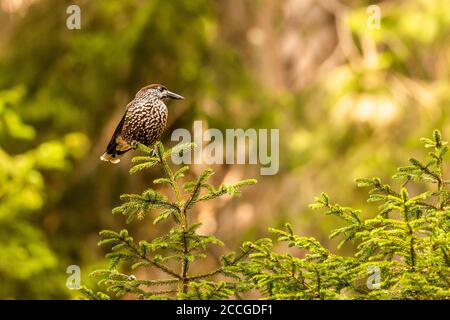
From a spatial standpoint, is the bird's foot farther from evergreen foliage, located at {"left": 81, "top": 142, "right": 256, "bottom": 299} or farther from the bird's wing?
the bird's wing

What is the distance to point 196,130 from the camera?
10.1 m

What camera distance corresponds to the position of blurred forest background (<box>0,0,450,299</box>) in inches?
372

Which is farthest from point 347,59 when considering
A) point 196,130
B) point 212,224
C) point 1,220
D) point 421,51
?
point 1,220

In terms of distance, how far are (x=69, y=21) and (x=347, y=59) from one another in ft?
17.5

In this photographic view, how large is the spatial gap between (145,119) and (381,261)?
0.95 meters

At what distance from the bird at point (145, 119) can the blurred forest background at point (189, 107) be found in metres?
4.16

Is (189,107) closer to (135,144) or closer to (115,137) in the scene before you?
(115,137)
